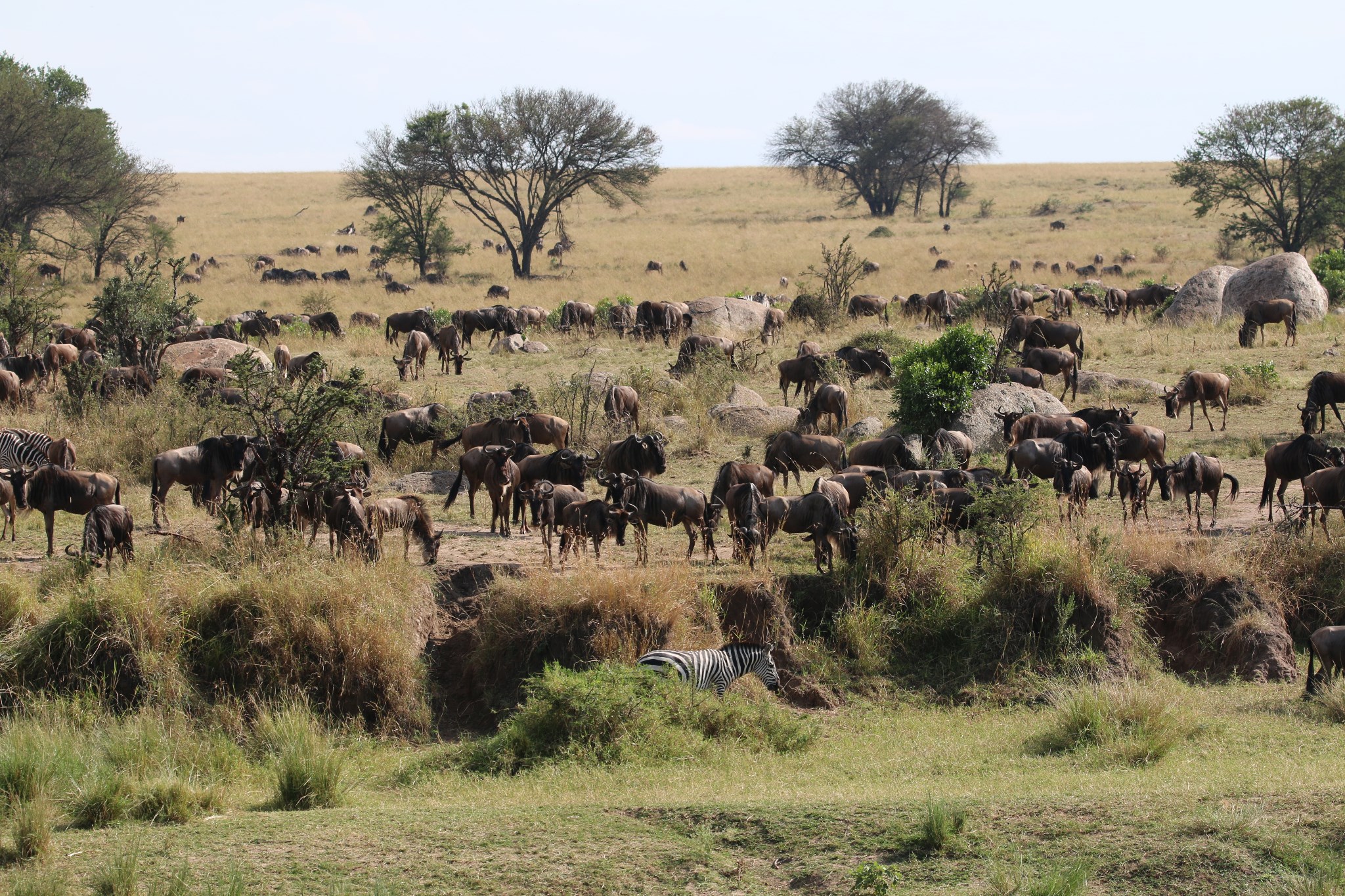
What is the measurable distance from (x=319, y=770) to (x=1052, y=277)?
39770mm

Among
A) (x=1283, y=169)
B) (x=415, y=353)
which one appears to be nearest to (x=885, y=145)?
(x=1283, y=169)

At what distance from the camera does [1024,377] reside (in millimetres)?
19453

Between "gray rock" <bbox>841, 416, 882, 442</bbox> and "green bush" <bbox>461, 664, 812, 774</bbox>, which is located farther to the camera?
"gray rock" <bbox>841, 416, 882, 442</bbox>

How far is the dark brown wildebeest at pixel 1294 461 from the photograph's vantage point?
13273 mm

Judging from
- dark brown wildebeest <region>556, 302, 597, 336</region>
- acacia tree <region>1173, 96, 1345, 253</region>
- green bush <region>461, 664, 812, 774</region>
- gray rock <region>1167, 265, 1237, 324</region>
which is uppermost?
acacia tree <region>1173, 96, 1345, 253</region>

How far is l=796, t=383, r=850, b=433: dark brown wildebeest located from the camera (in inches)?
698

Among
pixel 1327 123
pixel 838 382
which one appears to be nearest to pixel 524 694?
pixel 838 382

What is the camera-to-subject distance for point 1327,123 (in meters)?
44.6

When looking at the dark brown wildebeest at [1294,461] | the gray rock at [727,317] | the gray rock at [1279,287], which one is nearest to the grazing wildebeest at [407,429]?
the dark brown wildebeest at [1294,461]

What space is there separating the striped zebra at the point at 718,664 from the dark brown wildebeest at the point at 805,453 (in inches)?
193

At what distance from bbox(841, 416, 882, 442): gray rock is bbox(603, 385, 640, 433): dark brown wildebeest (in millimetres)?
3085

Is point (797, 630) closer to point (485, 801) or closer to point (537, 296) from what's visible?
point (485, 801)

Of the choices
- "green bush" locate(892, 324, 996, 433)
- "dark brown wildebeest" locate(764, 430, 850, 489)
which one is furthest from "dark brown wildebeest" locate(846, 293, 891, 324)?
"dark brown wildebeest" locate(764, 430, 850, 489)

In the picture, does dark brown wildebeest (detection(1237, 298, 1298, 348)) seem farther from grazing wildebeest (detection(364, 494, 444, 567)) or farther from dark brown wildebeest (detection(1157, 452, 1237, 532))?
grazing wildebeest (detection(364, 494, 444, 567))
